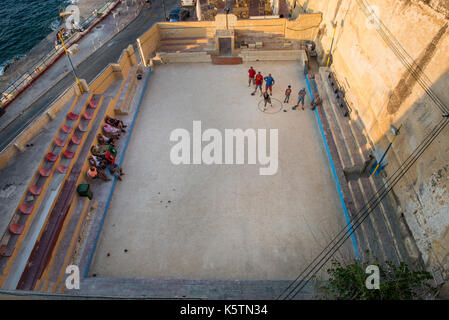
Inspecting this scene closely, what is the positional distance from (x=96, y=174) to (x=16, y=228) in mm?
3851

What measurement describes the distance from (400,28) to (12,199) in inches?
676

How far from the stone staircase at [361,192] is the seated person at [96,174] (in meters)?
11.4

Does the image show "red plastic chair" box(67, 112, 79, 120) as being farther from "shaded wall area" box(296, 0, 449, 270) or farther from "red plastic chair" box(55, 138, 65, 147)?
"shaded wall area" box(296, 0, 449, 270)

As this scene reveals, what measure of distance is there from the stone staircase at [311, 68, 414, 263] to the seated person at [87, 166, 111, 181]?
37.5ft

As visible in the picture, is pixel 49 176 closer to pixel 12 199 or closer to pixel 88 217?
pixel 12 199

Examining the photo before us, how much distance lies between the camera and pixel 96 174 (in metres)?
13.2

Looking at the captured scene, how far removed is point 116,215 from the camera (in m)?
12.5

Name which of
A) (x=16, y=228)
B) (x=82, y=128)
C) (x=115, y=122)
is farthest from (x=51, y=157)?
(x=115, y=122)

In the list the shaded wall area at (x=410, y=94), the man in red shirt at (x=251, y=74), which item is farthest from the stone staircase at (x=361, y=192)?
the man in red shirt at (x=251, y=74)

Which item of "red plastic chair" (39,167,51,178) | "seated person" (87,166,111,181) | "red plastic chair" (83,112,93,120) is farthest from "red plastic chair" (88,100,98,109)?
"red plastic chair" (39,167,51,178)

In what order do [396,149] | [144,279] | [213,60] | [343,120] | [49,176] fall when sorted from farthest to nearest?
[213,60], [343,120], [49,176], [396,149], [144,279]

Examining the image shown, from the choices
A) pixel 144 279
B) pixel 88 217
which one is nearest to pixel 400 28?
pixel 144 279

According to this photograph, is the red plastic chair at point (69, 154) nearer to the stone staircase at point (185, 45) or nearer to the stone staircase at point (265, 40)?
the stone staircase at point (185, 45)

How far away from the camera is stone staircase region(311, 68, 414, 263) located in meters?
10.4
